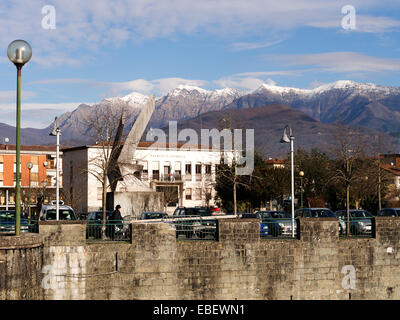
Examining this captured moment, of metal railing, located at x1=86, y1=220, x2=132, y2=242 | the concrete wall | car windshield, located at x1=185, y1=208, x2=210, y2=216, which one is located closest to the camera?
the concrete wall

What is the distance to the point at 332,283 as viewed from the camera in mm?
20578

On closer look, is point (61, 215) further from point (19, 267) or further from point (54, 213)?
point (19, 267)

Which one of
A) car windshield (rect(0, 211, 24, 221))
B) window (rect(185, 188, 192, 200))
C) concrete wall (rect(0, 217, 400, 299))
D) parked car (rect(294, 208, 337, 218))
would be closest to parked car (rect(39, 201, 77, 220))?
car windshield (rect(0, 211, 24, 221))

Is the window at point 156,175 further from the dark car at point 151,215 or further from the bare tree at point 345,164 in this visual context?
the dark car at point 151,215

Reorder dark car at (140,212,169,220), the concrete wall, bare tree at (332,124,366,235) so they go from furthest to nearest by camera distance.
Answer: bare tree at (332,124,366,235) → dark car at (140,212,169,220) → the concrete wall

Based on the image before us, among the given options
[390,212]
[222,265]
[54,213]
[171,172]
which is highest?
[171,172]

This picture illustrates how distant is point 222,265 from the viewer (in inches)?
774

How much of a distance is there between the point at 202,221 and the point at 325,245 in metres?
4.43

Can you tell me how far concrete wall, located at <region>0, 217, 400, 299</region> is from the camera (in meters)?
18.7

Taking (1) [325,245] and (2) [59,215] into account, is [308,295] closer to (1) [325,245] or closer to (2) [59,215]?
(1) [325,245]

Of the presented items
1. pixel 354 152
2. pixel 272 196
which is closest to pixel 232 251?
pixel 354 152

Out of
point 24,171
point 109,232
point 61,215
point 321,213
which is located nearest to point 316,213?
point 321,213

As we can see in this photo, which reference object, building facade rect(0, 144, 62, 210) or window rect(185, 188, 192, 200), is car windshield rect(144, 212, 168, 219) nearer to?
building facade rect(0, 144, 62, 210)

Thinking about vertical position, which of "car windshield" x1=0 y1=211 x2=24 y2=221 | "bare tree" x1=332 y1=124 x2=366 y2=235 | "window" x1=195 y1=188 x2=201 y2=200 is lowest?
"car windshield" x1=0 y1=211 x2=24 y2=221
